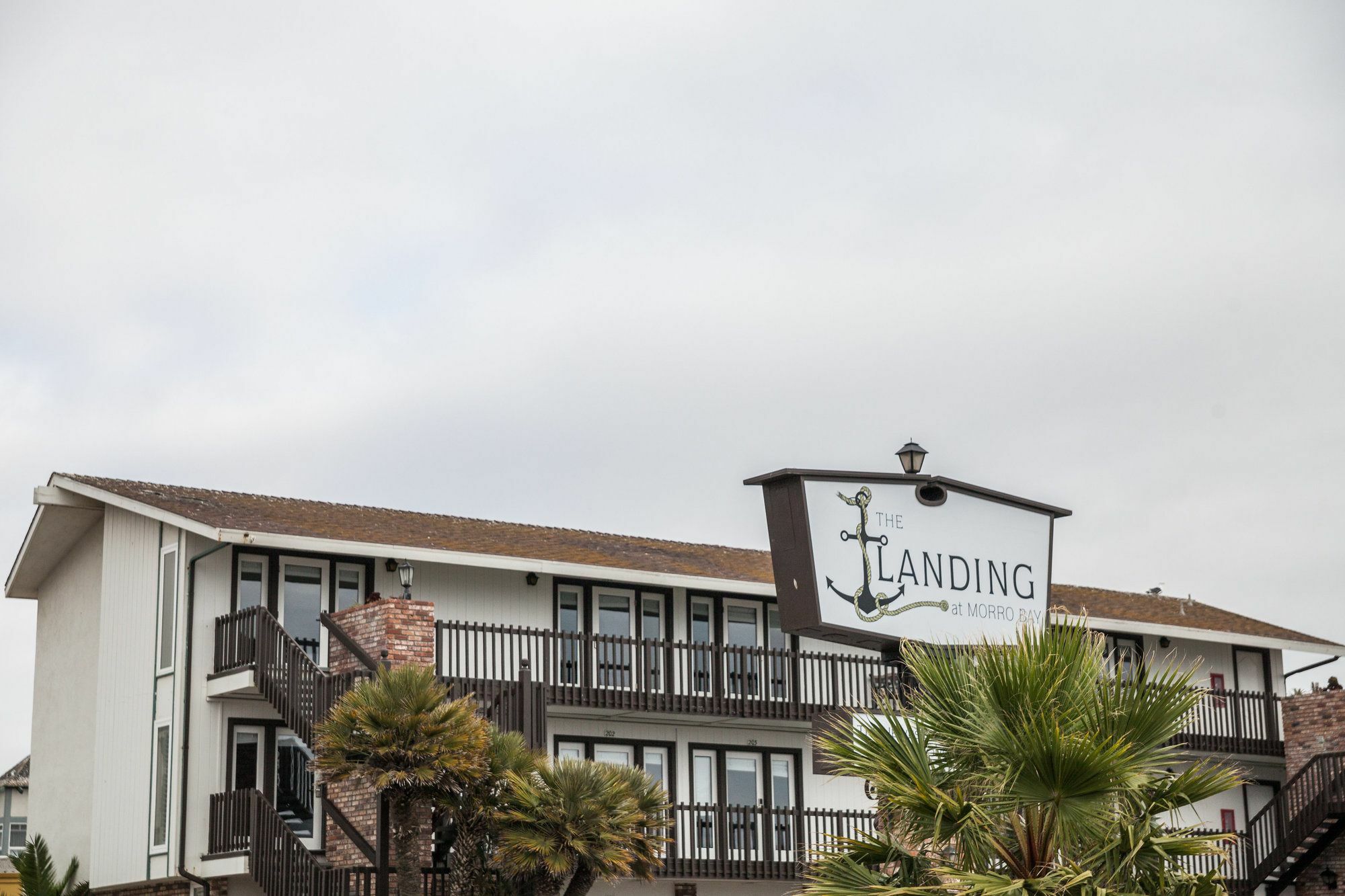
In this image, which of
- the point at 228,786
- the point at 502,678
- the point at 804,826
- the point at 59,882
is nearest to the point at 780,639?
the point at 804,826

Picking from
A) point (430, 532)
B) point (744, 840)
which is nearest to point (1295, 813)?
point (744, 840)

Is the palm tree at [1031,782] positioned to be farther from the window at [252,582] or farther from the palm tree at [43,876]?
the palm tree at [43,876]

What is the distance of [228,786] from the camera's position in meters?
26.9

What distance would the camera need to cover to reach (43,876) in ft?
96.1

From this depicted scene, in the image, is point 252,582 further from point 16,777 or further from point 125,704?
point 16,777

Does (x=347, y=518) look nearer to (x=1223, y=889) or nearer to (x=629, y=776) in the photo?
(x=629, y=776)

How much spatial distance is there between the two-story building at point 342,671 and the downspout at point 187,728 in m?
0.04

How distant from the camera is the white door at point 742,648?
3017 centimetres

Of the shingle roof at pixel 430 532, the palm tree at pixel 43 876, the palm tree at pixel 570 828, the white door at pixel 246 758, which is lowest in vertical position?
the palm tree at pixel 43 876

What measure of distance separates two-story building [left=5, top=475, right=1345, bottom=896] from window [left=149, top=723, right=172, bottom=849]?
5 cm

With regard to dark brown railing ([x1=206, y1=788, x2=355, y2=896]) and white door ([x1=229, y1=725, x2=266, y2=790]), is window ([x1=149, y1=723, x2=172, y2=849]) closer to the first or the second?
white door ([x1=229, y1=725, x2=266, y2=790])

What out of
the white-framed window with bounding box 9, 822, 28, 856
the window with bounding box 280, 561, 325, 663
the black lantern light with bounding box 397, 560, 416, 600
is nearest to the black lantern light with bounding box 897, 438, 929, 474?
the black lantern light with bounding box 397, 560, 416, 600

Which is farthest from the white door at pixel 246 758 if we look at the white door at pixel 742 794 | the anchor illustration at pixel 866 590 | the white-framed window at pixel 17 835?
the white-framed window at pixel 17 835

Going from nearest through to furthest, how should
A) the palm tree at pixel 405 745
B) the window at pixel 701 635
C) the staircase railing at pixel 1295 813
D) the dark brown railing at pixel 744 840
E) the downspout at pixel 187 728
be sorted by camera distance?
the palm tree at pixel 405 745
the downspout at pixel 187 728
the dark brown railing at pixel 744 840
the window at pixel 701 635
the staircase railing at pixel 1295 813
